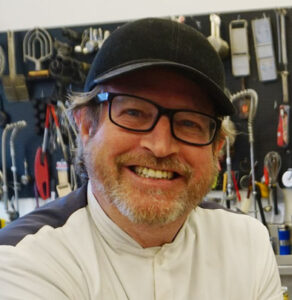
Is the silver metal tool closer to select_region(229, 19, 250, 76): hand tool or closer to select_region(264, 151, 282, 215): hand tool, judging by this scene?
select_region(229, 19, 250, 76): hand tool

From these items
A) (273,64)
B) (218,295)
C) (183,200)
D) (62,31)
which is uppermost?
(62,31)

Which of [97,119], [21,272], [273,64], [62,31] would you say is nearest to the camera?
[21,272]

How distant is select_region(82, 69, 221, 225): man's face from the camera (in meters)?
0.75

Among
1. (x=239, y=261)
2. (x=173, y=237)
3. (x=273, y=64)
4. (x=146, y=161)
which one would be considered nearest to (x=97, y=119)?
(x=146, y=161)

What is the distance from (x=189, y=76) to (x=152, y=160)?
179 mm

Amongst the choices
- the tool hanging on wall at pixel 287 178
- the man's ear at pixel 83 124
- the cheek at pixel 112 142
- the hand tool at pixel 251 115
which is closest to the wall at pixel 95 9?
the hand tool at pixel 251 115

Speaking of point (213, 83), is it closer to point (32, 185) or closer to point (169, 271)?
point (169, 271)

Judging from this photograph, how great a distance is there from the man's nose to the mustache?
2 cm

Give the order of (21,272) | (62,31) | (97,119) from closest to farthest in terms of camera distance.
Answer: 1. (21,272)
2. (97,119)
3. (62,31)

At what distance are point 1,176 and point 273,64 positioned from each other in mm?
1420

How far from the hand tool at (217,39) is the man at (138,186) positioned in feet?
3.09

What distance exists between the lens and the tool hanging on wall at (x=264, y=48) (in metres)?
1.75

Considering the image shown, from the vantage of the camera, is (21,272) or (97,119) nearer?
(21,272)

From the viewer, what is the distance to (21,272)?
0.70 metres
